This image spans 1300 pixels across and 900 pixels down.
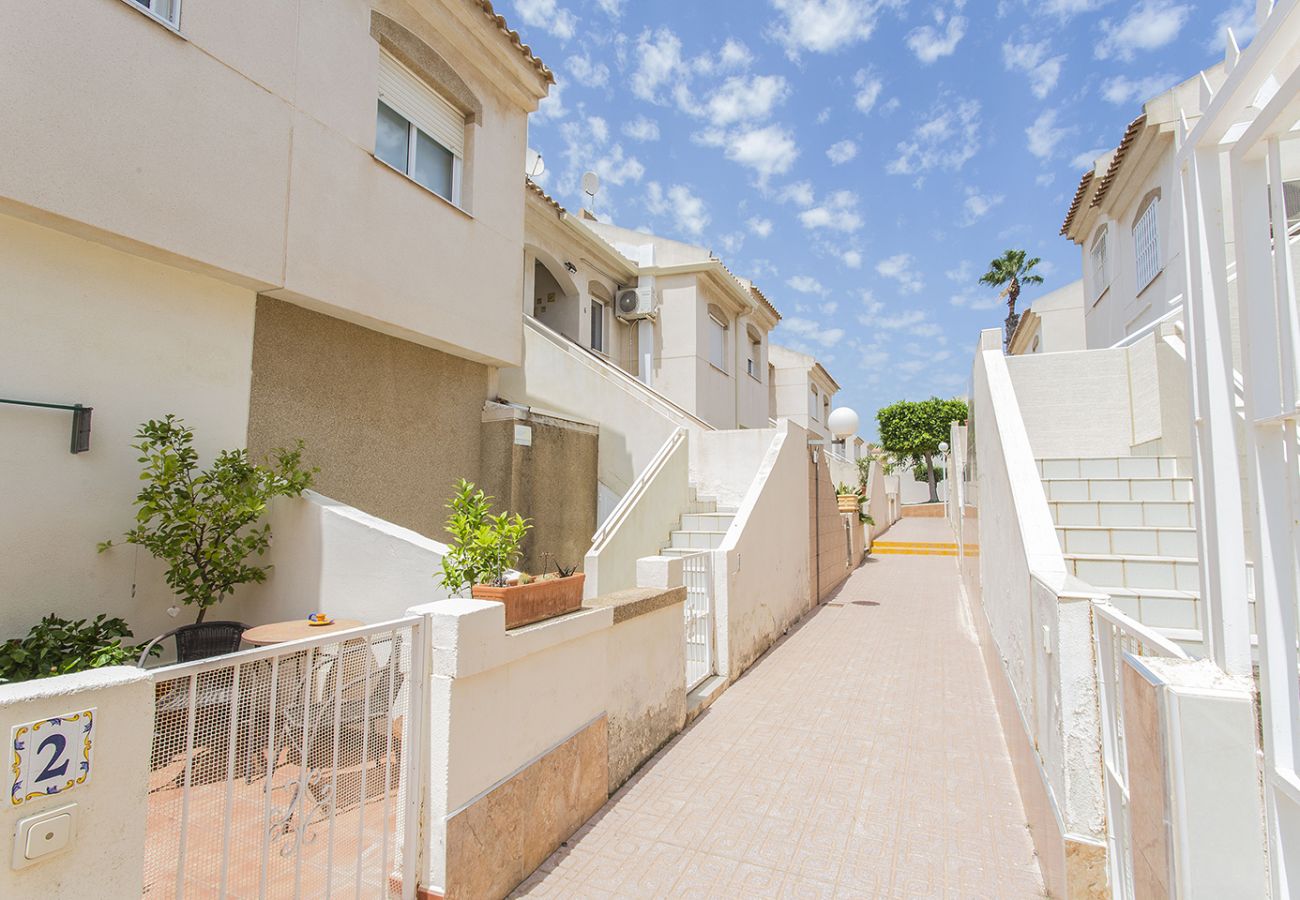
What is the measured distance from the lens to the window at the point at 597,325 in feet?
49.9

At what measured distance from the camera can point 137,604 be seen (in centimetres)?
489

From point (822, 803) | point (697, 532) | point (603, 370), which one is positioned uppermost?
point (603, 370)

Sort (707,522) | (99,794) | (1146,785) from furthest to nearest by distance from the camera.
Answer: (707,522), (1146,785), (99,794)

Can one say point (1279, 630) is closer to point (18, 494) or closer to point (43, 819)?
point (43, 819)

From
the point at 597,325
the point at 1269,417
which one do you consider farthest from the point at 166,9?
the point at 597,325

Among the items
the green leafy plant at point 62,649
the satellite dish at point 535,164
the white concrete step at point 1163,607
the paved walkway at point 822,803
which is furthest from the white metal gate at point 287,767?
the satellite dish at point 535,164

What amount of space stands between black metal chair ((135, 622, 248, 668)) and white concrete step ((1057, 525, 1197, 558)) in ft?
21.5

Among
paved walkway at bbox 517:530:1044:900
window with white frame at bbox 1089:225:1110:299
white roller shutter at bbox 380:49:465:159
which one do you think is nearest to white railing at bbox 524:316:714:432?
white roller shutter at bbox 380:49:465:159

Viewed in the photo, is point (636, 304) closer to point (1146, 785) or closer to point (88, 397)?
point (88, 397)

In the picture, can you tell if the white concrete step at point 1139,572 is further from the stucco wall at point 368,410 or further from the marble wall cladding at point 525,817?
the stucco wall at point 368,410

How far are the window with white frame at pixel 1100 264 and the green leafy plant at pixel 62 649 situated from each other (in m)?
17.5

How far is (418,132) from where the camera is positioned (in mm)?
7391

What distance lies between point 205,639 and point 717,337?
14994 millimetres

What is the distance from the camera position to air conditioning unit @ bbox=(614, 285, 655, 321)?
51.0 feet
